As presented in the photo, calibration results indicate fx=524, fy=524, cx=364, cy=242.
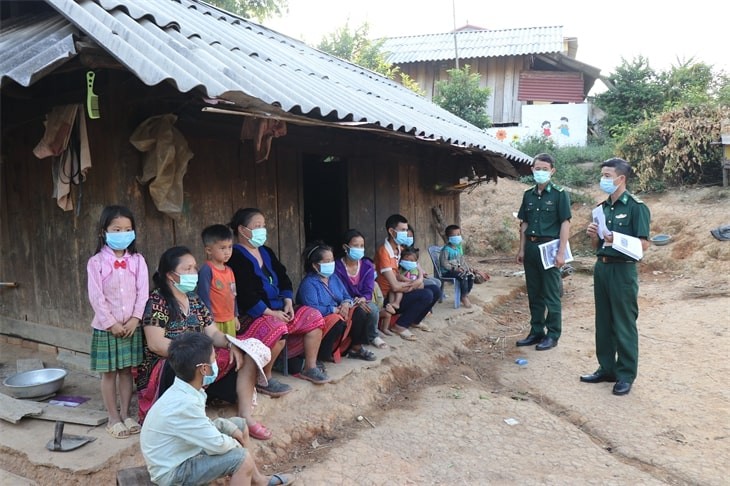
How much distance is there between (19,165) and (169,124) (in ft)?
6.16

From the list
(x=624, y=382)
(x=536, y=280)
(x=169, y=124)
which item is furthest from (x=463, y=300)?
(x=169, y=124)

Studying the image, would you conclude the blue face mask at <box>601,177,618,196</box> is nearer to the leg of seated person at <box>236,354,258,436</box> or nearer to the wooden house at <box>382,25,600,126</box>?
the leg of seated person at <box>236,354,258,436</box>

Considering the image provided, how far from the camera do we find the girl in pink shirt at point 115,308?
334cm

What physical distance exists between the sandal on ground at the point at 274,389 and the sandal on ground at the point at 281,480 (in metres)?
0.82

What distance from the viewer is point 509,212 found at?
1509 centimetres

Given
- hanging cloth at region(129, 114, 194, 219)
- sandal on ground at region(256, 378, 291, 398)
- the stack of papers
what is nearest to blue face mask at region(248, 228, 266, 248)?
hanging cloth at region(129, 114, 194, 219)

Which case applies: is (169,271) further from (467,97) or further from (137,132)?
(467,97)

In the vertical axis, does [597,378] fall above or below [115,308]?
below

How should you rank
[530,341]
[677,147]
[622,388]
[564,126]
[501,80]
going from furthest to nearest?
[501,80], [564,126], [677,147], [530,341], [622,388]

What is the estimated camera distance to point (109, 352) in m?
3.37

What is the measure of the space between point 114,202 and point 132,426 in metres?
1.62

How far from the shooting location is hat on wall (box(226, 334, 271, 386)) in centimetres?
345

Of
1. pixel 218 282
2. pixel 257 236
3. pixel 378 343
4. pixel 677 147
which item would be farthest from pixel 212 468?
pixel 677 147

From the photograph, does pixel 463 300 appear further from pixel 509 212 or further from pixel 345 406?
pixel 509 212
